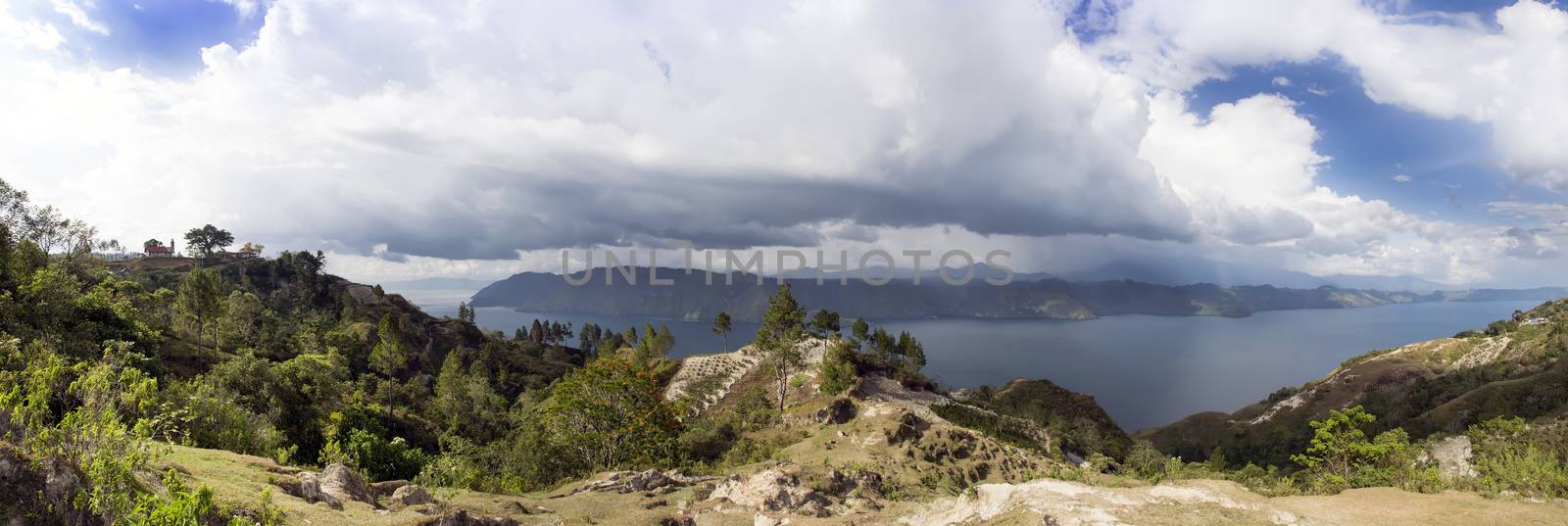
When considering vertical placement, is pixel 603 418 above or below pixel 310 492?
below

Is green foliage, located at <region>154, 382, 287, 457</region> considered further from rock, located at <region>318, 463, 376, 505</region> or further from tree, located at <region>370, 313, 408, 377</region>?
tree, located at <region>370, 313, 408, 377</region>

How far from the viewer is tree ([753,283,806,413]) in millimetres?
59188

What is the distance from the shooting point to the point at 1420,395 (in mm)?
82875

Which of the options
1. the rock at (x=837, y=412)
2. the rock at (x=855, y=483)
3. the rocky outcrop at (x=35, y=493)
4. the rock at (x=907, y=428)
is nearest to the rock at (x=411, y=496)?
the rocky outcrop at (x=35, y=493)

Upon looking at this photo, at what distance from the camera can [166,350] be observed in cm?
5266

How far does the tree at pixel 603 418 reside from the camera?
34.5 metres

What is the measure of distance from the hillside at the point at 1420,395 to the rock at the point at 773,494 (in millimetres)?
75787

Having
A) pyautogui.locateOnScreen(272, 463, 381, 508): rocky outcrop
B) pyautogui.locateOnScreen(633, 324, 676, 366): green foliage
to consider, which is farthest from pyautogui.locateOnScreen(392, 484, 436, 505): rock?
pyautogui.locateOnScreen(633, 324, 676, 366): green foliage

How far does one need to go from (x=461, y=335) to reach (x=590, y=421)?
110 metres

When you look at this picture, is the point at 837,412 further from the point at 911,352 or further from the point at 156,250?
the point at 156,250

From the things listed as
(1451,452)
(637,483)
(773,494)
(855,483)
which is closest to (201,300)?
(637,483)

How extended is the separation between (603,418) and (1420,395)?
11262cm

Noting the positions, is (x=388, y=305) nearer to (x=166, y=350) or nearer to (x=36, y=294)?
(x=166, y=350)

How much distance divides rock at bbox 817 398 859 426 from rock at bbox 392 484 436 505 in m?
33.5
